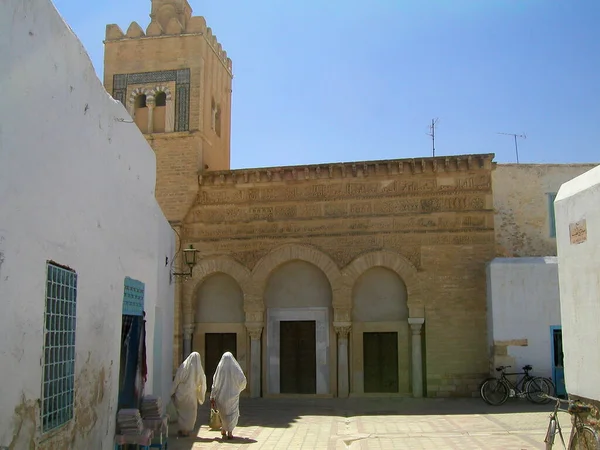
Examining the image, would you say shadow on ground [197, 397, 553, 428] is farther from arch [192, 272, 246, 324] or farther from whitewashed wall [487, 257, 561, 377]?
arch [192, 272, 246, 324]

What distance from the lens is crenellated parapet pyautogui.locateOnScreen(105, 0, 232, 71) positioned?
659 inches

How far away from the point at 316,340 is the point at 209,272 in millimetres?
2827

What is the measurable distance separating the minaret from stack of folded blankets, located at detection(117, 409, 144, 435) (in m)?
8.64

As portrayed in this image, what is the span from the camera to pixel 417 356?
14242 millimetres

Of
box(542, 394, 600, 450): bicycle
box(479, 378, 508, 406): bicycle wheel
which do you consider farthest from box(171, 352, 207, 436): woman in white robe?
box(479, 378, 508, 406): bicycle wheel

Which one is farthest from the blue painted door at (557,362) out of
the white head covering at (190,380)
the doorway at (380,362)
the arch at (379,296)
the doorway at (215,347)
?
the white head covering at (190,380)

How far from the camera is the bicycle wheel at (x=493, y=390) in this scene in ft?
43.3

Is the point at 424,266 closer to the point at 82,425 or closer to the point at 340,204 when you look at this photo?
the point at 340,204

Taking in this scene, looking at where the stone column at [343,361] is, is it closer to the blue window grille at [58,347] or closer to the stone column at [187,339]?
the stone column at [187,339]

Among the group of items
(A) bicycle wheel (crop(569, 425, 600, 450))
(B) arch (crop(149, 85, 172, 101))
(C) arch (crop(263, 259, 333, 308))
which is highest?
(B) arch (crop(149, 85, 172, 101))

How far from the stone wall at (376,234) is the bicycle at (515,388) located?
650 mm

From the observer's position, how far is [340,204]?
49.5ft

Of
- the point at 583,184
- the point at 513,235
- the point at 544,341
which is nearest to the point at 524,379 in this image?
the point at 544,341

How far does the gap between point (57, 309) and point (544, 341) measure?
35.1ft
